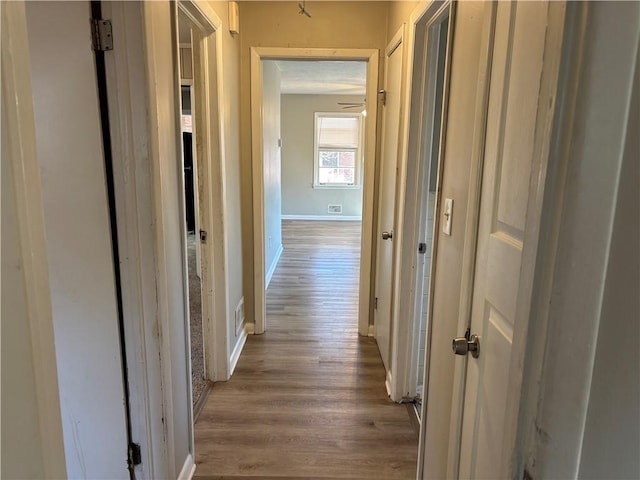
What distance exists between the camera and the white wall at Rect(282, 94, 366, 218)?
317 inches

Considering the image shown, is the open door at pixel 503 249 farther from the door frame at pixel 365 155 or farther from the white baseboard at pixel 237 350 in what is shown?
the door frame at pixel 365 155

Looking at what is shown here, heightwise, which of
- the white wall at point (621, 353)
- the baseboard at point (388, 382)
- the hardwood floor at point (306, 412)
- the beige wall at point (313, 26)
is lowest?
the hardwood floor at point (306, 412)

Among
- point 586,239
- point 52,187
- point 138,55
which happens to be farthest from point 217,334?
point 586,239

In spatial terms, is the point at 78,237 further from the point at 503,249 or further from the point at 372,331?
the point at 372,331

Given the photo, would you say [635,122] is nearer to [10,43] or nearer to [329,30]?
[10,43]

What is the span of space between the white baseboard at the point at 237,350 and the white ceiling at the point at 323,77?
2724mm

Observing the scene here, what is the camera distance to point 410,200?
216 cm

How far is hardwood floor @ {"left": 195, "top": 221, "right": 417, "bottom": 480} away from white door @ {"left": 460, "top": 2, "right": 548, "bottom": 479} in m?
0.96

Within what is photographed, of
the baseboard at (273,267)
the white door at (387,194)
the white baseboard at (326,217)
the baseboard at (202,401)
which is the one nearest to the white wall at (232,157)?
the baseboard at (202,401)

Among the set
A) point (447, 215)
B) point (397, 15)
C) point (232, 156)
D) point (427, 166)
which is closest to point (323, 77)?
point (397, 15)

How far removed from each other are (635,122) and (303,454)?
6.26 feet

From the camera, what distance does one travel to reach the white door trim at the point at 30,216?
59 cm

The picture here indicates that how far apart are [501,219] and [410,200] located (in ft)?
4.11

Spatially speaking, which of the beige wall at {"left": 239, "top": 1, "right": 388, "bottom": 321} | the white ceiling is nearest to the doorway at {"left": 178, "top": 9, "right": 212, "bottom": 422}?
the beige wall at {"left": 239, "top": 1, "right": 388, "bottom": 321}
